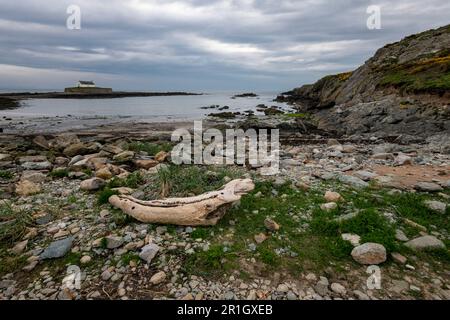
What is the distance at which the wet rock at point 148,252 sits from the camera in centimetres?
457

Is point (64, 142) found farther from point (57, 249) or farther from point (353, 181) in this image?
point (353, 181)

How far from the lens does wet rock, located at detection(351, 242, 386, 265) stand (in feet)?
14.8

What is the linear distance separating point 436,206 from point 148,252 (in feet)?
19.4

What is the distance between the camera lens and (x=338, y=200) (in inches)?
261

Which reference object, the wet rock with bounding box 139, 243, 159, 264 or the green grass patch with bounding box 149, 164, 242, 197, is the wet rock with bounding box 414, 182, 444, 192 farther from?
the wet rock with bounding box 139, 243, 159, 264

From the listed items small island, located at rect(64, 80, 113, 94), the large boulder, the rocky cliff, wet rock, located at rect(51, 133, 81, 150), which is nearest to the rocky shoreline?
the large boulder

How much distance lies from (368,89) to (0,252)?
1344 inches

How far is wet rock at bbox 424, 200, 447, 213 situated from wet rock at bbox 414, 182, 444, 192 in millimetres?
1050

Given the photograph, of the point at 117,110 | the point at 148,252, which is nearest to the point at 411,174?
the point at 148,252

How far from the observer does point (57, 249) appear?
4797 millimetres

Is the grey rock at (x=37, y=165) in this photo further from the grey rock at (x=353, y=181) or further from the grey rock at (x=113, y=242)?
the grey rock at (x=353, y=181)
